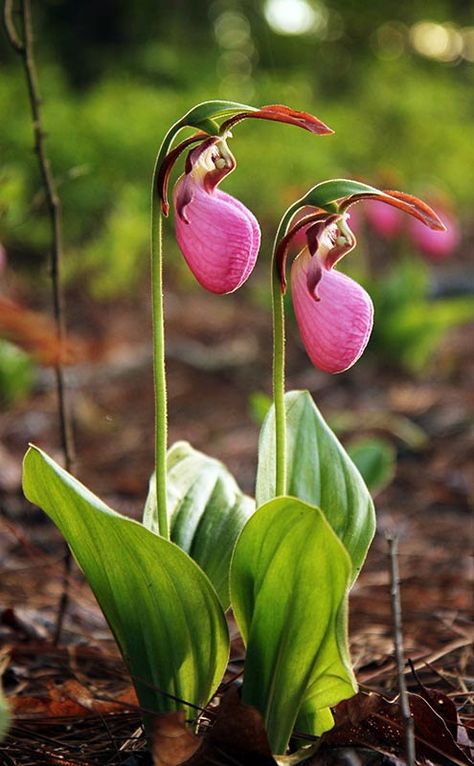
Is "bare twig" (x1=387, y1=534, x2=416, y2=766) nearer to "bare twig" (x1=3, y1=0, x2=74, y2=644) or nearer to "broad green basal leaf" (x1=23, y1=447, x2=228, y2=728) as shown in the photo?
"broad green basal leaf" (x1=23, y1=447, x2=228, y2=728)

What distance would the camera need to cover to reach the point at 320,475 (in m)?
1.16

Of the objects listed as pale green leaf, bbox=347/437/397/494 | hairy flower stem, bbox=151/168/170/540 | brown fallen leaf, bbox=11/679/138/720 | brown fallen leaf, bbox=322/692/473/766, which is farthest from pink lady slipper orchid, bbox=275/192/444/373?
pale green leaf, bbox=347/437/397/494

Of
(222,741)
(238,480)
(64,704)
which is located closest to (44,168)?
(64,704)

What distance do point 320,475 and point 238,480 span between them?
1532 mm

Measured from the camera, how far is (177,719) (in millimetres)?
976

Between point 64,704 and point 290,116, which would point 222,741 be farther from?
point 290,116

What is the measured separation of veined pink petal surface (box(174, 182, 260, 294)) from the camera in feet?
3.03

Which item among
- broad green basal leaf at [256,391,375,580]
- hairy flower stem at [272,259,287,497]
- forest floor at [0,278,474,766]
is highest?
hairy flower stem at [272,259,287,497]

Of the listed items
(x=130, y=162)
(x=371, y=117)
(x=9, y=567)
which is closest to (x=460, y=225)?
(x=371, y=117)

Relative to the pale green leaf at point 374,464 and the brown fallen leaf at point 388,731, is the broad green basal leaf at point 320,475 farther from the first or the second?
the pale green leaf at point 374,464

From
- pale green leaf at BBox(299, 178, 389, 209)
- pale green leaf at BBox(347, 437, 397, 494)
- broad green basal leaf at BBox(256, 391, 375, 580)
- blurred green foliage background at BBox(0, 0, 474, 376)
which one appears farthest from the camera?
blurred green foliage background at BBox(0, 0, 474, 376)

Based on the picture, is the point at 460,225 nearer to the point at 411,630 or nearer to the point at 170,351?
the point at 170,351

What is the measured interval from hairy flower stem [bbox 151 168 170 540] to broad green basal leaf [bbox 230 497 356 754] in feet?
0.41

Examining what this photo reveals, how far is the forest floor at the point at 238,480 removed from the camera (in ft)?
3.79
